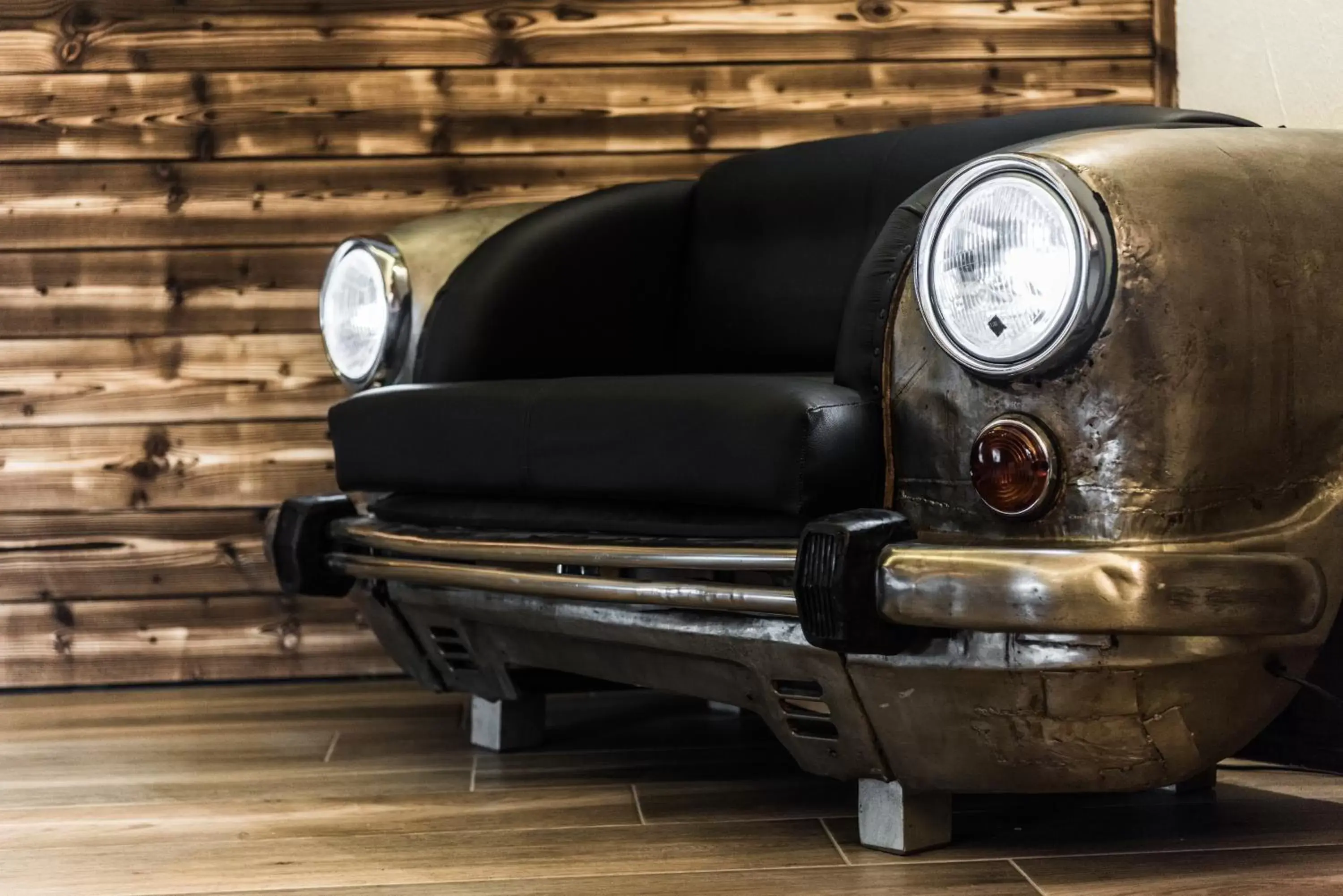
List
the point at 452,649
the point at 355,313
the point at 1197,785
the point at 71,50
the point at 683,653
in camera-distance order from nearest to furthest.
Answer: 1. the point at 683,653
2. the point at 1197,785
3. the point at 452,649
4. the point at 355,313
5. the point at 71,50

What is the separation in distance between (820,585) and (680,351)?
1088 mm

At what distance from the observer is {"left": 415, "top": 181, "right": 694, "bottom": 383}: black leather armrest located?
6.85 feet

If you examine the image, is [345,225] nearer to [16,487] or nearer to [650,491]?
[16,487]

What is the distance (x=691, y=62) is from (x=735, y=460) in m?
1.64

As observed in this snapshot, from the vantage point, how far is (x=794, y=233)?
2.27 m

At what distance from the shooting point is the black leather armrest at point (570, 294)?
2088mm

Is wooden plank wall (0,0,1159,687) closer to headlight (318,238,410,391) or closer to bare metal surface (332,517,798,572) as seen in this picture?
headlight (318,238,410,391)

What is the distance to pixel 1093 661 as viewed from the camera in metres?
1.29

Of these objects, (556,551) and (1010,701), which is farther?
(556,551)

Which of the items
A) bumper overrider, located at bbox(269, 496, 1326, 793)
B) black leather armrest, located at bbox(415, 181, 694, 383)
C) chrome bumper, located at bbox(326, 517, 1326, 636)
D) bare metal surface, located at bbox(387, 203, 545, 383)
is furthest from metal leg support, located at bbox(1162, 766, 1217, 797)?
bare metal surface, located at bbox(387, 203, 545, 383)

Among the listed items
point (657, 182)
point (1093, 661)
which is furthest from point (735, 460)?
point (657, 182)

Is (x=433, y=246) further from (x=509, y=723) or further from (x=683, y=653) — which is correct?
(x=683, y=653)

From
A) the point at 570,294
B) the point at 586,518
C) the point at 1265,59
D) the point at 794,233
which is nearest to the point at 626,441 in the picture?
the point at 586,518

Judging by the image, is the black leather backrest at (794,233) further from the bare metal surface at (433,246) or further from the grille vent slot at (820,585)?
the grille vent slot at (820,585)
